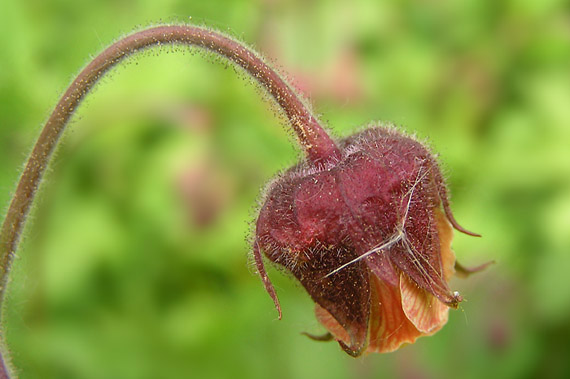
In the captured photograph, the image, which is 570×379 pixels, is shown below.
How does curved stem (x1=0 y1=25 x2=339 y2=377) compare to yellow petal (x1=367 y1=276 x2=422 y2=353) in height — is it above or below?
above

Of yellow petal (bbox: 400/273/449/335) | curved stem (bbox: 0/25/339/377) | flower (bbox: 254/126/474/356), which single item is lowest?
yellow petal (bbox: 400/273/449/335)

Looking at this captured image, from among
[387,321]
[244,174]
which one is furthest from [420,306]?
[244,174]

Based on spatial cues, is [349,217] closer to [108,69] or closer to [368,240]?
[368,240]

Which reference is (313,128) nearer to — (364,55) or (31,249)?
(31,249)

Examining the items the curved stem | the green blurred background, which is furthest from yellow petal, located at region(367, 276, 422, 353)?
the green blurred background

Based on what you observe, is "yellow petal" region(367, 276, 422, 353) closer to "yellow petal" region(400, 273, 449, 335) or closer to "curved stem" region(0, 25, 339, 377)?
"yellow petal" region(400, 273, 449, 335)

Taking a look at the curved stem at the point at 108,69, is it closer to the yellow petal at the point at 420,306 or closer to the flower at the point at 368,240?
the flower at the point at 368,240

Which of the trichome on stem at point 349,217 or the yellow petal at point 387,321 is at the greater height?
the trichome on stem at point 349,217

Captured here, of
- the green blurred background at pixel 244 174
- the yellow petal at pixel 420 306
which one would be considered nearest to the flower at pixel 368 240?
the yellow petal at pixel 420 306
